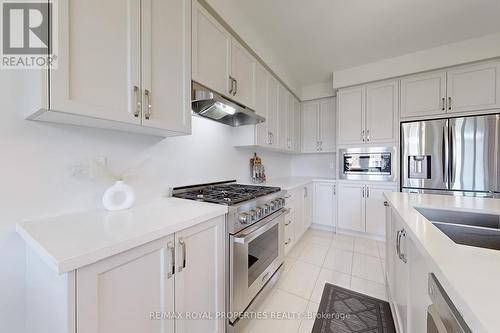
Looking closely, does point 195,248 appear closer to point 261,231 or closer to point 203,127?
point 261,231

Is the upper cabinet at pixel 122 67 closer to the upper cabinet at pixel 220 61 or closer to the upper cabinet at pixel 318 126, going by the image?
the upper cabinet at pixel 220 61

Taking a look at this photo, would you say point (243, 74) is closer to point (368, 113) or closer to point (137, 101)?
point (137, 101)

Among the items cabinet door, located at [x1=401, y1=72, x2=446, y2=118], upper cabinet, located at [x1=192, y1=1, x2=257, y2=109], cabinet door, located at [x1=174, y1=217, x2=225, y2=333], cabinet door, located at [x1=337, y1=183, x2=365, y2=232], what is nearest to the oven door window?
cabinet door, located at [x1=174, y1=217, x2=225, y2=333]

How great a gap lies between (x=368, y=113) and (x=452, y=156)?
1.15 m

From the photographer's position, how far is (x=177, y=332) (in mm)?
943

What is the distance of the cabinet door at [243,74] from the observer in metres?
1.86

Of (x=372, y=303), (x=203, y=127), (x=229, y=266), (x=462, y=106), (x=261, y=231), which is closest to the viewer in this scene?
(x=229, y=266)

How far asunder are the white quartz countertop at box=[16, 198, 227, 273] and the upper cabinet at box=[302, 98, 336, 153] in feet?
9.92

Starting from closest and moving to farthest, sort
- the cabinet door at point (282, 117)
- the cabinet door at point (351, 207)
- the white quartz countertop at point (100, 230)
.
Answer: the white quartz countertop at point (100, 230) < the cabinet door at point (282, 117) < the cabinet door at point (351, 207)

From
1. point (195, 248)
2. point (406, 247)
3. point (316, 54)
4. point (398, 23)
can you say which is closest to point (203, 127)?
point (195, 248)

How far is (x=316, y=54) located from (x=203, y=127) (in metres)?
1.97

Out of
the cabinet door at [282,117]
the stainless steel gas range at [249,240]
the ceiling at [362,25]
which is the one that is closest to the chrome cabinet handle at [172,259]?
the stainless steel gas range at [249,240]

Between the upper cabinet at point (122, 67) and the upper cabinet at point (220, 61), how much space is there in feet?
0.41

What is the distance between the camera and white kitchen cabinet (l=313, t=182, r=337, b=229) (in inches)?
132
